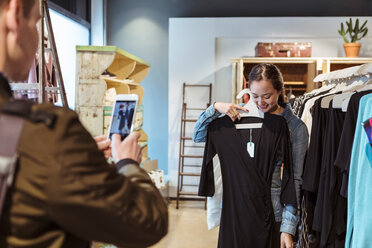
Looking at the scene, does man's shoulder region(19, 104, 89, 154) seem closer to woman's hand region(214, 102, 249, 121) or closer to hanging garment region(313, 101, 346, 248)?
woman's hand region(214, 102, 249, 121)

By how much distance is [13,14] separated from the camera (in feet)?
2.42

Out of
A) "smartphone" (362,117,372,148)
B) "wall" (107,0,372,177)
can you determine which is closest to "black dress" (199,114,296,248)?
"smartphone" (362,117,372,148)

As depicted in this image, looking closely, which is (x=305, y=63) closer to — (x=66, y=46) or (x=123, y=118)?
(x=66, y=46)

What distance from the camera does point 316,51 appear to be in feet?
20.2

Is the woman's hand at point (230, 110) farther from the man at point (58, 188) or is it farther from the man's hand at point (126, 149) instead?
the man at point (58, 188)

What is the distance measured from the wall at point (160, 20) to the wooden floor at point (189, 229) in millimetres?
1106

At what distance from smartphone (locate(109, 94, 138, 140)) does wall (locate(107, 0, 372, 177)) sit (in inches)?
192

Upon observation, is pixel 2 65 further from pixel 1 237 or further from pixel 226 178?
pixel 226 178

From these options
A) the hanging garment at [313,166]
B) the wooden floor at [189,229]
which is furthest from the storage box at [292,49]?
the hanging garment at [313,166]

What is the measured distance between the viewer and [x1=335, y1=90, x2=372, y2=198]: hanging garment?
187 cm

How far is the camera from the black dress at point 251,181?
204cm

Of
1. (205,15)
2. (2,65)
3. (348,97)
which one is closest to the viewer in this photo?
(2,65)

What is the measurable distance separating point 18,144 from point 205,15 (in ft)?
20.5

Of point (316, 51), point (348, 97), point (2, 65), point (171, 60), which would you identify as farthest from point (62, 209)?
point (316, 51)
